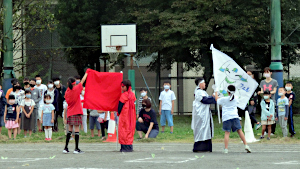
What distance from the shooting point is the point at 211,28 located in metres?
23.8

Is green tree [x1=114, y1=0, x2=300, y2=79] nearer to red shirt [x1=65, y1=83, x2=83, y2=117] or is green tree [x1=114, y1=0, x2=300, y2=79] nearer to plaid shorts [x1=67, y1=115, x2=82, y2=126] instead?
red shirt [x1=65, y1=83, x2=83, y2=117]

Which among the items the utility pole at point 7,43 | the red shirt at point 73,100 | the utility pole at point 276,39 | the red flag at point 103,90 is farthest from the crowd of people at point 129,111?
the utility pole at point 7,43

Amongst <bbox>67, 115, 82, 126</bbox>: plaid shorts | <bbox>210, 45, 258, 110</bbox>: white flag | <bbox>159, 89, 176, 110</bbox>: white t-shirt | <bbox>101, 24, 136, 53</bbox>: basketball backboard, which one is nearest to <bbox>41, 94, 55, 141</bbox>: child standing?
<bbox>67, 115, 82, 126</bbox>: plaid shorts

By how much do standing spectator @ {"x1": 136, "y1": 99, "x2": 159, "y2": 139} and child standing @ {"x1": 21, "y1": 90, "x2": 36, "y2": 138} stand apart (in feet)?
11.2

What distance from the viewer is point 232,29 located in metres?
24.2

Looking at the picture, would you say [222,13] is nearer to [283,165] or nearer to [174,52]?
Result: [174,52]

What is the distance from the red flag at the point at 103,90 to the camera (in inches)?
547

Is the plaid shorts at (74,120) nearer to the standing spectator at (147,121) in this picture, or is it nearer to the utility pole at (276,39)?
the standing spectator at (147,121)

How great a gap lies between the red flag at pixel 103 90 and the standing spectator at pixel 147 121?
2.81 meters

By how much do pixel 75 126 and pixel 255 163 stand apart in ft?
15.1

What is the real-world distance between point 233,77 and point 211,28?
10269 millimetres

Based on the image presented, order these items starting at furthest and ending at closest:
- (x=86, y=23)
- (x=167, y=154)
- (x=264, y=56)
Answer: (x=86, y=23), (x=264, y=56), (x=167, y=154)

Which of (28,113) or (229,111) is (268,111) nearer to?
(229,111)

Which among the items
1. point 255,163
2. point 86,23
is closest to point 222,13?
point 86,23
